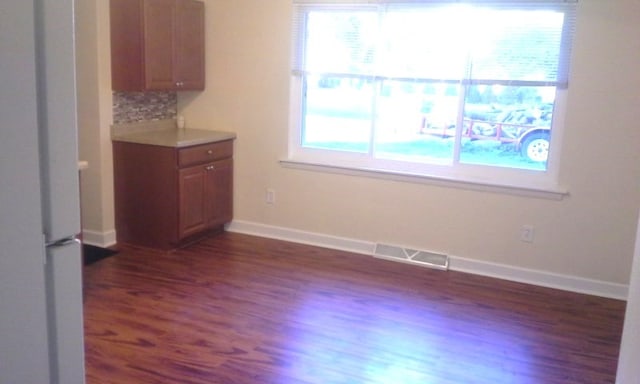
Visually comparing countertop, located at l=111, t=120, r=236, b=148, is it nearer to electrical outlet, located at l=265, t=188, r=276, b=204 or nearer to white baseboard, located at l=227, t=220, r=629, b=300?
electrical outlet, located at l=265, t=188, r=276, b=204

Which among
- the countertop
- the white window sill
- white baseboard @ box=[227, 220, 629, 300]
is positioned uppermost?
the countertop

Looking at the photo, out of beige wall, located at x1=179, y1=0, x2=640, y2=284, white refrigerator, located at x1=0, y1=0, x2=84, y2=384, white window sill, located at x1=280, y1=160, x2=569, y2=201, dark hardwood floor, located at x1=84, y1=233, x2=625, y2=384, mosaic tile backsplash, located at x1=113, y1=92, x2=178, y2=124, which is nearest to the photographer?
white refrigerator, located at x1=0, y1=0, x2=84, y2=384

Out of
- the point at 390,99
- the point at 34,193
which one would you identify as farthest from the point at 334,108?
the point at 34,193

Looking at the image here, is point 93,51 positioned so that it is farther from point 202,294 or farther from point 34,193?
point 34,193

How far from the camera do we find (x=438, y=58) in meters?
4.38

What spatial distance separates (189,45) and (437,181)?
231cm

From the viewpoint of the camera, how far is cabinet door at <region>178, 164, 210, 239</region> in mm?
4570

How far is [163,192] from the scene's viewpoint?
455cm

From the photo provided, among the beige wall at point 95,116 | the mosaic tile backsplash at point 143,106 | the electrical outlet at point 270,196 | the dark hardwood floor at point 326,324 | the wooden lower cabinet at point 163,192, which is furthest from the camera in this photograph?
the electrical outlet at point 270,196

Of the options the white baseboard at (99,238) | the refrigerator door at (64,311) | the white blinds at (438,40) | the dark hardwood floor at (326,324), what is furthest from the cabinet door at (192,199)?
the refrigerator door at (64,311)

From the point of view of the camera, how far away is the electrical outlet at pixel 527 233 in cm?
424

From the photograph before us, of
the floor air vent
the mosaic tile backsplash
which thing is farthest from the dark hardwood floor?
the mosaic tile backsplash

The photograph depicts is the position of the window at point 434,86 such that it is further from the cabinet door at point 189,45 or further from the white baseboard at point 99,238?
the white baseboard at point 99,238

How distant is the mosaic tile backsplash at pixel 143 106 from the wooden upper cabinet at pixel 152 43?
0.19m
